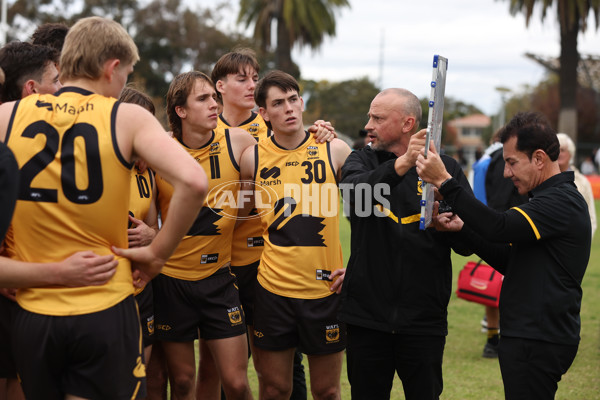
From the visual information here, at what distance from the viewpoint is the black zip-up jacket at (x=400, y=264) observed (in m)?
4.16

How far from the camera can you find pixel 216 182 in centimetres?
475

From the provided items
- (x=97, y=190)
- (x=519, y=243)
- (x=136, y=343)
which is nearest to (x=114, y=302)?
(x=136, y=343)

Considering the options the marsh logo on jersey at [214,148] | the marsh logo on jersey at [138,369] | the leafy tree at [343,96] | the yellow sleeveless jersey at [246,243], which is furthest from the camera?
the leafy tree at [343,96]

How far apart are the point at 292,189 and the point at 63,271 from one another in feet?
6.77

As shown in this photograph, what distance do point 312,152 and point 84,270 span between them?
87.7 inches

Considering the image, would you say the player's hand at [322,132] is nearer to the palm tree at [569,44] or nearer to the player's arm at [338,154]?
the player's arm at [338,154]

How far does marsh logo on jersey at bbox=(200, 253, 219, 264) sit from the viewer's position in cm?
474

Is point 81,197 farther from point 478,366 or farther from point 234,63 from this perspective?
point 478,366

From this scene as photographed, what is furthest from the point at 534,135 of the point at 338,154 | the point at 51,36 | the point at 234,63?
the point at 51,36

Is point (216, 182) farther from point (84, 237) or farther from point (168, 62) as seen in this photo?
point (168, 62)

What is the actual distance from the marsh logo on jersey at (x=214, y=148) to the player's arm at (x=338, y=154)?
804 millimetres

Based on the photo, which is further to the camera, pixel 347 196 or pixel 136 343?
pixel 347 196

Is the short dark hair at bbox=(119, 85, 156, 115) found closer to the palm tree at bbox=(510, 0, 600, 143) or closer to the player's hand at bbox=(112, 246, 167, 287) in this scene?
the player's hand at bbox=(112, 246, 167, 287)

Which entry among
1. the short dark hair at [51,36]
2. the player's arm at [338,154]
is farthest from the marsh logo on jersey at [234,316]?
Result: the short dark hair at [51,36]
